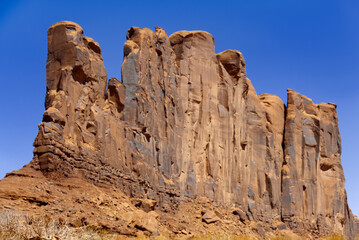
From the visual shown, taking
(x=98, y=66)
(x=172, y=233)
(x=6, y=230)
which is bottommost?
(x=6, y=230)

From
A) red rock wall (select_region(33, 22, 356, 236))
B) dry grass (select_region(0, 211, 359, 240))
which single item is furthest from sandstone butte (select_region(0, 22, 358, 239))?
dry grass (select_region(0, 211, 359, 240))

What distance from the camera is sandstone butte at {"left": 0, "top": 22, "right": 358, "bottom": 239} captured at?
98.1 ft

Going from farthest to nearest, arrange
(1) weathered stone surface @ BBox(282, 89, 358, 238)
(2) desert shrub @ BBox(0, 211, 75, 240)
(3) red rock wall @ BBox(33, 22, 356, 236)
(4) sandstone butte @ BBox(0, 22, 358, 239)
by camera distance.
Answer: (1) weathered stone surface @ BBox(282, 89, 358, 238) < (3) red rock wall @ BBox(33, 22, 356, 236) < (4) sandstone butte @ BBox(0, 22, 358, 239) < (2) desert shrub @ BBox(0, 211, 75, 240)

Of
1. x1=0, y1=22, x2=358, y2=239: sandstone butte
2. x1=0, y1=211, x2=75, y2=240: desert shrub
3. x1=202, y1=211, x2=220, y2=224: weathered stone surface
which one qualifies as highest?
x1=0, y1=22, x2=358, y2=239: sandstone butte

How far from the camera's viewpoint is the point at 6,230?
2214 centimetres

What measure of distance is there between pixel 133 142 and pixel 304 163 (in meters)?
22.1

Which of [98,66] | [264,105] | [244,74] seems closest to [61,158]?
[98,66]

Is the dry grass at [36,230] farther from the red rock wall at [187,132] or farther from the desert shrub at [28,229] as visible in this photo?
the red rock wall at [187,132]

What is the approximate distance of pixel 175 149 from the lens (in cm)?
4019

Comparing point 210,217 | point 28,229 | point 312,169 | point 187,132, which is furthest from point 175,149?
point 28,229

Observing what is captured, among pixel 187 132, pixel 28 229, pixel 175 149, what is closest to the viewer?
pixel 28 229

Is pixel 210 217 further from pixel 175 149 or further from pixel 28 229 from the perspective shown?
Result: pixel 28 229

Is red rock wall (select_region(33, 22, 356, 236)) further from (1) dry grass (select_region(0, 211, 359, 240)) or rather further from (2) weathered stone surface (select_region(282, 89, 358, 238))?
(1) dry grass (select_region(0, 211, 359, 240))

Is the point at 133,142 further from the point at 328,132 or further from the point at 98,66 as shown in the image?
the point at 328,132
